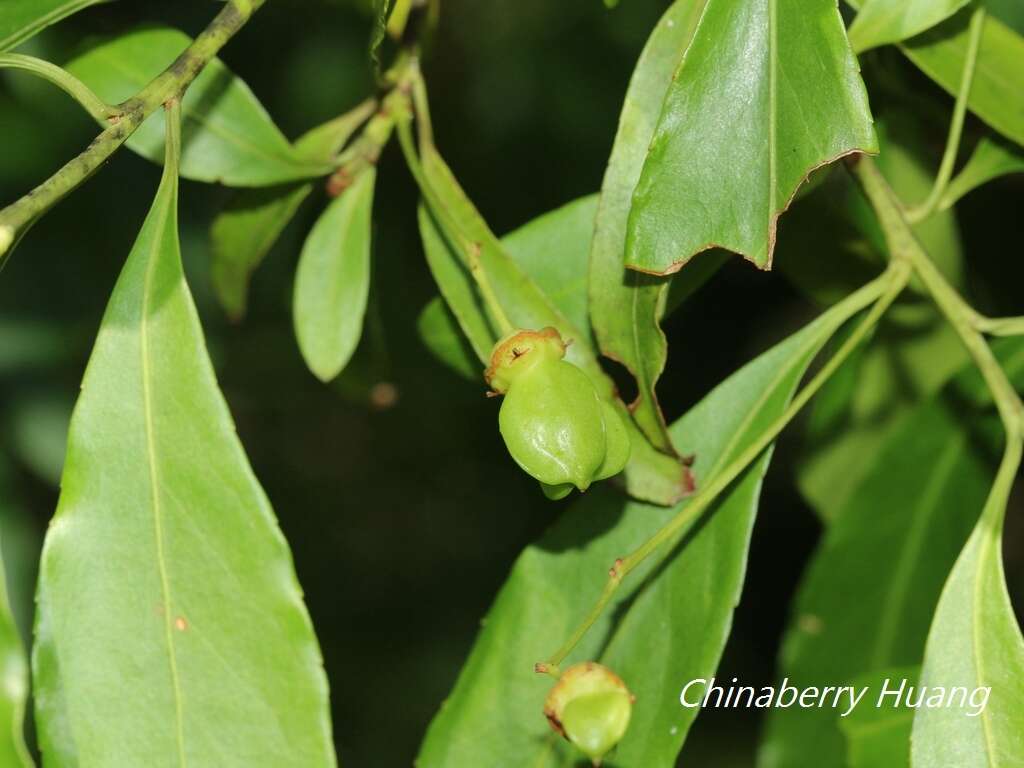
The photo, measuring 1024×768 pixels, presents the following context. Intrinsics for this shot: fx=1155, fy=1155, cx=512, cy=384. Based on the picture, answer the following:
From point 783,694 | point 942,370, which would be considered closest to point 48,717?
point 783,694

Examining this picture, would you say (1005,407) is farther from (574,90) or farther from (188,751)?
(574,90)

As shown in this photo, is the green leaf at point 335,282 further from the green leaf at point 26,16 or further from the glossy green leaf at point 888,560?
the glossy green leaf at point 888,560

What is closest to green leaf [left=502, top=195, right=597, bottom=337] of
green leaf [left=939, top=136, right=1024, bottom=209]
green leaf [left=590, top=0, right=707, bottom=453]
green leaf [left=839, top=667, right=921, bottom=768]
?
green leaf [left=590, top=0, right=707, bottom=453]

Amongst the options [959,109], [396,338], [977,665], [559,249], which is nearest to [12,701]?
[559,249]

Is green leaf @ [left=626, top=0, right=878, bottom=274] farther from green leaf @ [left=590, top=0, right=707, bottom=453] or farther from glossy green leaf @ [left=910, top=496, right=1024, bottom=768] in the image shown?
glossy green leaf @ [left=910, top=496, right=1024, bottom=768]

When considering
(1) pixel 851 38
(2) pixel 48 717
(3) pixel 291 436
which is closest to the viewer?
(2) pixel 48 717

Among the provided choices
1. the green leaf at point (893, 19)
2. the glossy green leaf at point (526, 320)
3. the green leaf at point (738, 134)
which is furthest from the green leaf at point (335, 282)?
the green leaf at point (893, 19)
